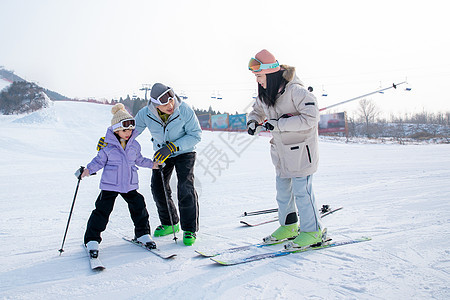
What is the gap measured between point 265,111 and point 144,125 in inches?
51.9

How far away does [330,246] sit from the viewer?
2945 millimetres

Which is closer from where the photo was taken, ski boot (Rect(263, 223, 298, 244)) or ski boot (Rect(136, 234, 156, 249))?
ski boot (Rect(136, 234, 156, 249))

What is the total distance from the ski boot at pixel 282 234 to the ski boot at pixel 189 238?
69 cm

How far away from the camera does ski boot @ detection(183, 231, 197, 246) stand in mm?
3217

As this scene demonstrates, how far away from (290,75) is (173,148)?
1.32m

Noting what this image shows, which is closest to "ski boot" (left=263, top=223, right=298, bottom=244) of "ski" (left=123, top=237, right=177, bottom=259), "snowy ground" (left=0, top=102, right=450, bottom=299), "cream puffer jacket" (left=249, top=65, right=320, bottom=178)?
"snowy ground" (left=0, top=102, right=450, bottom=299)

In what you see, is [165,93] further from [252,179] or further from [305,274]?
[252,179]

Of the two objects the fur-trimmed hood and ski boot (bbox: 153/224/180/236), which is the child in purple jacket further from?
the fur-trimmed hood

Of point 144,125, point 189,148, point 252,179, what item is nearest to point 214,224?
point 189,148

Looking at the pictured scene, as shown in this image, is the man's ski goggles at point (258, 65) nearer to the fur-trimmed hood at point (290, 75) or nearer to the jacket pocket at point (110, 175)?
the fur-trimmed hood at point (290, 75)

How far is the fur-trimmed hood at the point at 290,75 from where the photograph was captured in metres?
3.12

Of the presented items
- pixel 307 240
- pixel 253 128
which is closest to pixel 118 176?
pixel 253 128

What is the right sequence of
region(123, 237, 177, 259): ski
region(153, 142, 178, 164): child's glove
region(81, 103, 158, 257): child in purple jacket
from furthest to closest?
region(153, 142, 178, 164): child's glove → region(81, 103, 158, 257): child in purple jacket → region(123, 237, 177, 259): ski

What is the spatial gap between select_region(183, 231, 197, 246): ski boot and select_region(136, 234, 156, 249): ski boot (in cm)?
31
